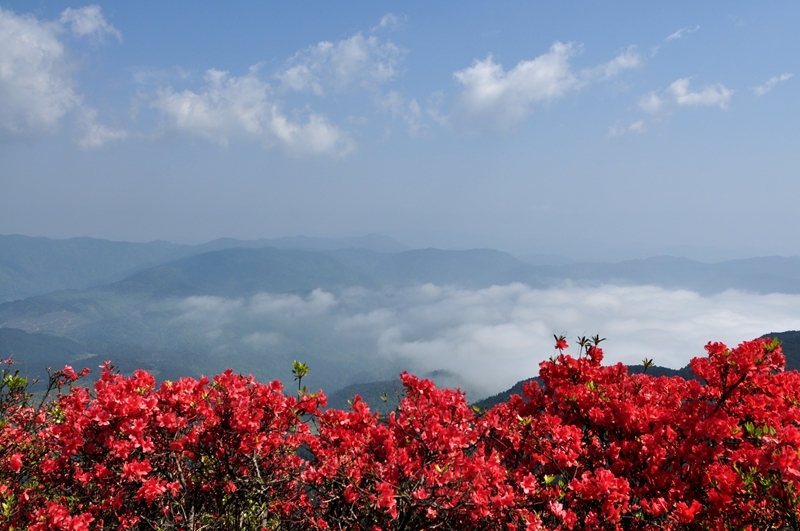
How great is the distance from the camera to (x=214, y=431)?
652 centimetres

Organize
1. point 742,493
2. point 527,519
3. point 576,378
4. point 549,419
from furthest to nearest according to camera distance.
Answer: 1. point 576,378
2. point 549,419
3. point 527,519
4. point 742,493

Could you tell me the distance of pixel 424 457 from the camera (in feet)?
20.3

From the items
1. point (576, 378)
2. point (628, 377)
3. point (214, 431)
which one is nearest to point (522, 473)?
point (576, 378)

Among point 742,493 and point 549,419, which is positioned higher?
point 549,419

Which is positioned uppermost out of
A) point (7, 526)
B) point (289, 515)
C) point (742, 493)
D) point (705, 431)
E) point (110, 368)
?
point (110, 368)

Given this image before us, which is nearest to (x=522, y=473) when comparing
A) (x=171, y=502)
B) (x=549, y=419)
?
(x=549, y=419)

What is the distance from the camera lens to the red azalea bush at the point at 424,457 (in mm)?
5527

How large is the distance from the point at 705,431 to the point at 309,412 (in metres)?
5.76

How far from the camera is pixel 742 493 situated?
498 centimetres

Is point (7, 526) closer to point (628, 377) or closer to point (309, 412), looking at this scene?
point (309, 412)

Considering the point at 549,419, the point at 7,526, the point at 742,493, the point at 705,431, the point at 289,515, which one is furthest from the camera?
the point at 289,515

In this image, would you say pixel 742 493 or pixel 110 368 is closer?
pixel 742 493

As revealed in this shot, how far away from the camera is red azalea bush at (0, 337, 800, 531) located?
5.53 m

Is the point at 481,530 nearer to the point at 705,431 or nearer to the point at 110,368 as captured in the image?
the point at 705,431
